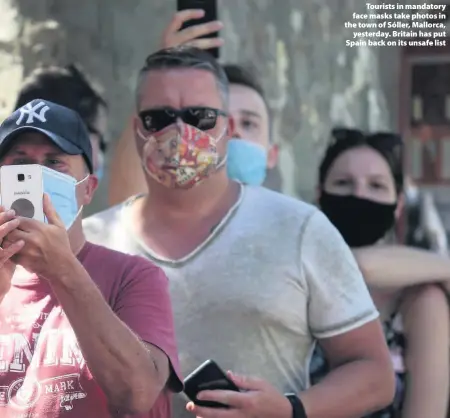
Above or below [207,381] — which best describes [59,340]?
above

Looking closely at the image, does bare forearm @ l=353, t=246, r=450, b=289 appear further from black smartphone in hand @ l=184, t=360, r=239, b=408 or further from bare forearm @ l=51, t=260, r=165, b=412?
bare forearm @ l=51, t=260, r=165, b=412

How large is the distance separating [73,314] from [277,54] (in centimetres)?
104

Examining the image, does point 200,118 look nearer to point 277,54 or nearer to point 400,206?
point 277,54

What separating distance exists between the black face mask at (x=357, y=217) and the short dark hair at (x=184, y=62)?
1.21 ft

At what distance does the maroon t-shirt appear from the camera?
5.44 feet

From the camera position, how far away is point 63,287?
5.05ft

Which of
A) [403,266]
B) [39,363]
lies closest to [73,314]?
[39,363]

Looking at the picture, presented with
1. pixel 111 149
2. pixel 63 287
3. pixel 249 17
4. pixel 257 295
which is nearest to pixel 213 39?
pixel 249 17

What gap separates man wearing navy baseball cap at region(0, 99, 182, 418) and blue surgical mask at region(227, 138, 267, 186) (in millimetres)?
456

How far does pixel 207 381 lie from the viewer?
182 cm

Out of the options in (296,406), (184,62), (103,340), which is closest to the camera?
(103,340)

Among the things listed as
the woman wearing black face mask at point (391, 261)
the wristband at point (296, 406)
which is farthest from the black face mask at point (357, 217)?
the wristband at point (296, 406)

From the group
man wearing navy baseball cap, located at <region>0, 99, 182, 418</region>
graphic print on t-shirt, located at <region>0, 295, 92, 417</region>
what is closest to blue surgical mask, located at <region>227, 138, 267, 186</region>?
man wearing navy baseball cap, located at <region>0, 99, 182, 418</region>

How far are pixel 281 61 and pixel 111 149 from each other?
468 mm
